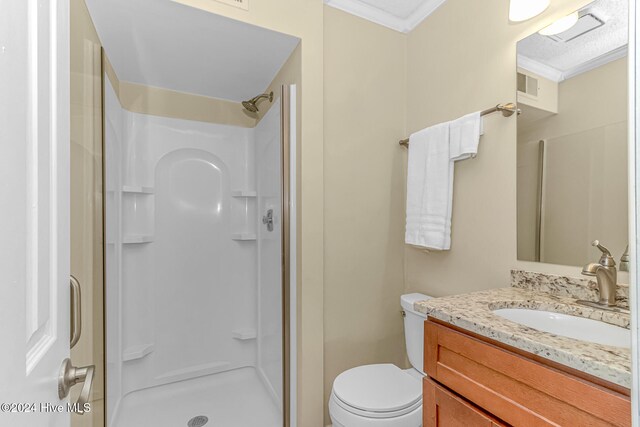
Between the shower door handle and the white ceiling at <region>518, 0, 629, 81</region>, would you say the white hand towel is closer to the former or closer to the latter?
the white ceiling at <region>518, 0, 629, 81</region>

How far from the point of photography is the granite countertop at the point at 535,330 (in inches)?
24.4

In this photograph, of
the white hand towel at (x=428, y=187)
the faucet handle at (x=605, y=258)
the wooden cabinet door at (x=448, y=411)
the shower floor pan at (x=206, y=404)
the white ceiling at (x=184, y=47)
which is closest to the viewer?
the wooden cabinet door at (x=448, y=411)

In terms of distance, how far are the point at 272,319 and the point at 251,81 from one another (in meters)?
1.73

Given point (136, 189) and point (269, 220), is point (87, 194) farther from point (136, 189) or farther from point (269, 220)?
point (269, 220)

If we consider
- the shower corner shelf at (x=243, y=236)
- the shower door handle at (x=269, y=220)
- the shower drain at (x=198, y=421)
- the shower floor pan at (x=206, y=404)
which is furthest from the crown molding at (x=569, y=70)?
the shower drain at (x=198, y=421)

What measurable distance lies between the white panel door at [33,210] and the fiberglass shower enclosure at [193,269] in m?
1.13

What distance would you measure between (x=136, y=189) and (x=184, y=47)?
Result: 1055mm

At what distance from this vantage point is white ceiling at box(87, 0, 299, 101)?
147 cm

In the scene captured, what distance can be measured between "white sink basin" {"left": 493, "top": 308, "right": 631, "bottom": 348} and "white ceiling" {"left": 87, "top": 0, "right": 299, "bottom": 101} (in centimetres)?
169

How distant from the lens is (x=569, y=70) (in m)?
1.20

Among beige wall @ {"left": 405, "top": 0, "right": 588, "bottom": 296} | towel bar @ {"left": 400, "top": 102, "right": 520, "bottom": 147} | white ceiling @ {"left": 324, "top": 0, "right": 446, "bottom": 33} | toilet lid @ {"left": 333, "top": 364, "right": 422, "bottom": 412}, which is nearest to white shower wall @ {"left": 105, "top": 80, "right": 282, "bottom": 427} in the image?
toilet lid @ {"left": 333, "top": 364, "right": 422, "bottom": 412}

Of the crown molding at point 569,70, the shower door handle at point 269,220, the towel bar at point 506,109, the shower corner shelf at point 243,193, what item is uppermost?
the crown molding at point 569,70

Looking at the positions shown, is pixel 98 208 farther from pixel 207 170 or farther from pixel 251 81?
pixel 251 81

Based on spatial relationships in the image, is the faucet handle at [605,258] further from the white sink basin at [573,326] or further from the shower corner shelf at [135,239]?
the shower corner shelf at [135,239]
